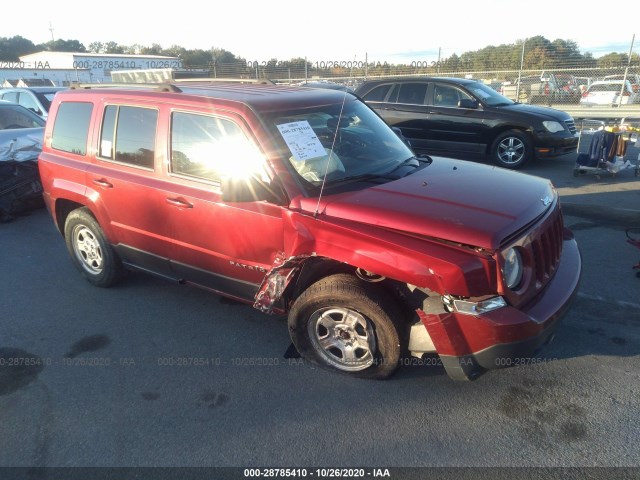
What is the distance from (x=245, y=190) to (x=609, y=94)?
17617 mm

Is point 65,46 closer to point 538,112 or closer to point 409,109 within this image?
point 409,109

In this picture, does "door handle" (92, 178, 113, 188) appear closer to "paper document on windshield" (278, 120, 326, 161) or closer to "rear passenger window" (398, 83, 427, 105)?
"paper document on windshield" (278, 120, 326, 161)

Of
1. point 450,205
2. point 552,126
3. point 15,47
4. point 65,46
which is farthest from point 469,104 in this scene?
point 65,46

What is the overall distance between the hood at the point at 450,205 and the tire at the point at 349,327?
0.47 meters

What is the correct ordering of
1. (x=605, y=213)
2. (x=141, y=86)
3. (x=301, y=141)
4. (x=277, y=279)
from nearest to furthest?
(x=277, y=279) → (x=301, y=141) → (x=141, y=86) → (x=605, y=213)

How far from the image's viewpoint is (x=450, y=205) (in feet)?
9.47

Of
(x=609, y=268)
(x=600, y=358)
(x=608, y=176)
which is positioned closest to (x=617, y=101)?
(x=608, y=176)

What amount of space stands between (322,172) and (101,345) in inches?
87.9

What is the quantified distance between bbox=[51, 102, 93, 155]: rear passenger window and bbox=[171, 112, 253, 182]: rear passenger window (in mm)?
1273

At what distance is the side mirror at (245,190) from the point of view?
9.98 ft

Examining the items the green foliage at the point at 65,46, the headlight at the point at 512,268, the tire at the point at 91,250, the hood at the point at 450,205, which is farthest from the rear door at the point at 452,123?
the green foliage at the point at 65,46

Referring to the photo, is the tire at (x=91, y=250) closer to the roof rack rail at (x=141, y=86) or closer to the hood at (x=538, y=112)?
the roof rack rail at (x=141, y=86)

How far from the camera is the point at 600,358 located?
3330 mm

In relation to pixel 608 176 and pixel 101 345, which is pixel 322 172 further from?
pixel 608 176
